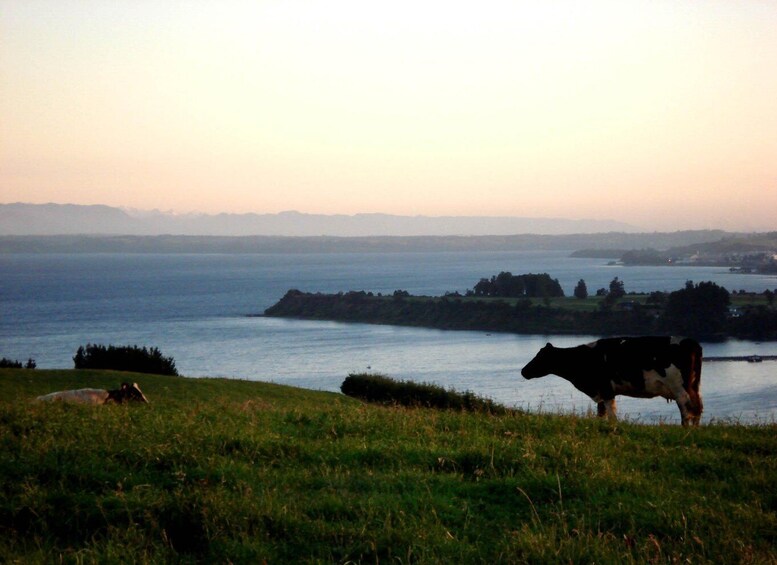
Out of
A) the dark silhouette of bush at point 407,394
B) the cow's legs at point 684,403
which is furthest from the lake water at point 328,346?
the cow's legs at point 684,403

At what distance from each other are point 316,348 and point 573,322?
28334 mm

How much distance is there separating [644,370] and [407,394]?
1383cm

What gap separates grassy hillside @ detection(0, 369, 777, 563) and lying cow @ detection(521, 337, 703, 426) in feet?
12.1

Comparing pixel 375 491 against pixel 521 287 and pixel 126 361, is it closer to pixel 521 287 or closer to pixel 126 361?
pixel 126 361

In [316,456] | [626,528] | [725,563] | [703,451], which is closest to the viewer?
[725,563]

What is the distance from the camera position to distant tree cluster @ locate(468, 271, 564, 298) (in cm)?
11312

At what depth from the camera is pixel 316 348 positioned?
91438 millimetres

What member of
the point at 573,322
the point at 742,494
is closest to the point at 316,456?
the point at 742,494

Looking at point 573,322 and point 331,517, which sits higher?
point 331,517

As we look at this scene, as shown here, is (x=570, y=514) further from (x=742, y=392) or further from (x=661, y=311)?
(x=661, y=311)

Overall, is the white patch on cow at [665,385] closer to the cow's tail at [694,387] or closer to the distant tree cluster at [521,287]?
the cow's tail at [694,387]

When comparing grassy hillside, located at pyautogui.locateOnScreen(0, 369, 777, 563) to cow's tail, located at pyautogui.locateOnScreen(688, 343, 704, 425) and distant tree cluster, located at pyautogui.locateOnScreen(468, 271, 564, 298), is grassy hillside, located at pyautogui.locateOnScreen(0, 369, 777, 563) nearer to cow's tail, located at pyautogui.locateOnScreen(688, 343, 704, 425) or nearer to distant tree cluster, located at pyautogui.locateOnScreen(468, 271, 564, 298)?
cow's tail, located at pyautogui.locateOnScreen(688, 343, 704, 425)

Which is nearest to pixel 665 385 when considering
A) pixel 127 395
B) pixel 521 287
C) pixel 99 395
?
pixel 127 395

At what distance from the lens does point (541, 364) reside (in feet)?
54.4
